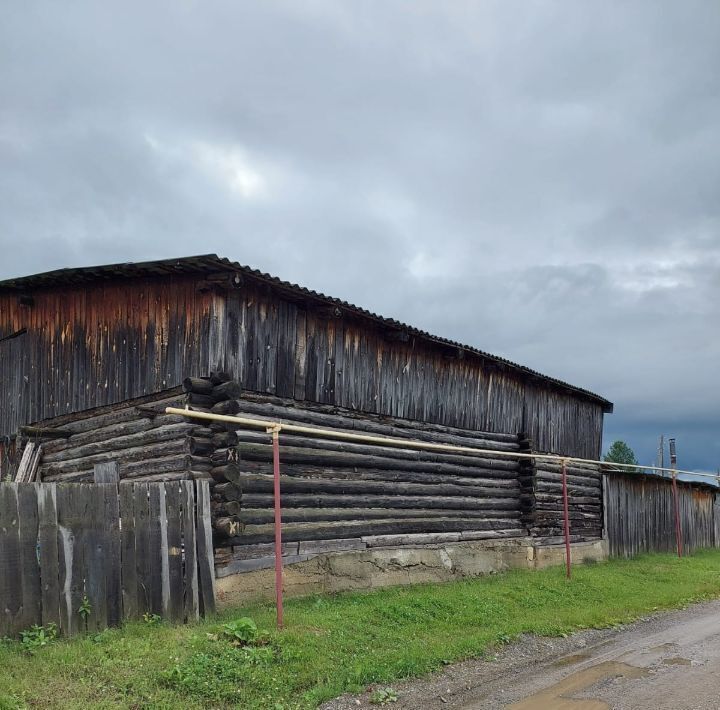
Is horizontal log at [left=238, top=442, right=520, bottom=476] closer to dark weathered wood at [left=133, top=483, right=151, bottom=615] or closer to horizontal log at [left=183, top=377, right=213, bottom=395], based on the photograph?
horizontal log at [left=183, top=377, right=213, bottom=395]

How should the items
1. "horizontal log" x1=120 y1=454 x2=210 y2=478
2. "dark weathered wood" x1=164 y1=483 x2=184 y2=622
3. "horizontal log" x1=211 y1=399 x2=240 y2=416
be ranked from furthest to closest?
"horizontal log" x1=211 y1=399 x2=240 y2=416 < "horizontal log" x1=120 y1=454 x2=210 y2=478 < "dark weathered wood" x1=164 y1=483 x2=184 y2=622

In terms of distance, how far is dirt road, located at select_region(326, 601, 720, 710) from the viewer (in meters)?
6.93

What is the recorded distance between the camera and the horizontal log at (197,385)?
10.9 metres

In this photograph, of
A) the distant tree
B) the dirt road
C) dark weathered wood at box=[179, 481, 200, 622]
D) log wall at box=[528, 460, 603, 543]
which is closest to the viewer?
the dirt road

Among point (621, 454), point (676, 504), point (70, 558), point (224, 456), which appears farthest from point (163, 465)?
point (621, 454)

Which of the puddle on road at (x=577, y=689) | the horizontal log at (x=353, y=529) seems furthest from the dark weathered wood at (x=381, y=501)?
the puddle on road at (x=577, y=689)

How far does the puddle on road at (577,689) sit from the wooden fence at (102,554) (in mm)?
4323

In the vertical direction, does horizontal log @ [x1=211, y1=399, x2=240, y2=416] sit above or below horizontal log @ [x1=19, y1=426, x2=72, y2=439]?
above

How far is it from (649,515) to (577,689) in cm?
1816

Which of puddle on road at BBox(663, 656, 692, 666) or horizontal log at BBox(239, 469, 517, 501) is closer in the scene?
puddle on road at BBox(663, 656, 692, 666)

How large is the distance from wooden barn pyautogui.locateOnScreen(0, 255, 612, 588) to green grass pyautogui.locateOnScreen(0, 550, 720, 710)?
1663mm

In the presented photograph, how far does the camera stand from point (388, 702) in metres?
7.04

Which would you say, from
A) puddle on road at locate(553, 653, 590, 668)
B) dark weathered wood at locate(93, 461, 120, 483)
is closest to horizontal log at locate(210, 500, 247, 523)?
dark weathered wood at locate(93, 461, 120, 483)

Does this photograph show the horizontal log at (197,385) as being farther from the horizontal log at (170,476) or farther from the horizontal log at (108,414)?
the horizontal log at (170,476)
